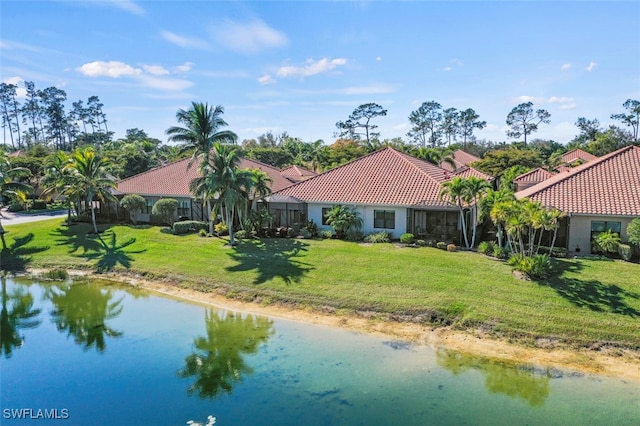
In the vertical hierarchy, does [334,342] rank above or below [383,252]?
below

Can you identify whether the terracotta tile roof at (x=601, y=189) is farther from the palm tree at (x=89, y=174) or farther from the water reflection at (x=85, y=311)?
the palm tree at (x=89, y=174)

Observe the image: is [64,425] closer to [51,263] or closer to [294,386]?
[294,386]

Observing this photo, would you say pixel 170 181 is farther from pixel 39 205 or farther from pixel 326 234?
pixel 39 205

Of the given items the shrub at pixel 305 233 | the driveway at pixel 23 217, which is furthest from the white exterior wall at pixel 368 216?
the driveway at pixel 23 217

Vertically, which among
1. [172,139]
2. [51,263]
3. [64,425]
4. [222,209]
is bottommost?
[64,425]

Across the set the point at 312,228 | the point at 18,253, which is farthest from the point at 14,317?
the point at 312,228

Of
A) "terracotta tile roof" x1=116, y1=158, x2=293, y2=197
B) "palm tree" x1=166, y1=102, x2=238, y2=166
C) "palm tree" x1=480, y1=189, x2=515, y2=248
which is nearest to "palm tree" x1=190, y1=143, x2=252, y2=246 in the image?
"palm tree" x1=166, y1=102, x2=238, y2=166

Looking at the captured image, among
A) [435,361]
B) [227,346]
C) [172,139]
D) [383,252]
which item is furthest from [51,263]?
[435,361]
